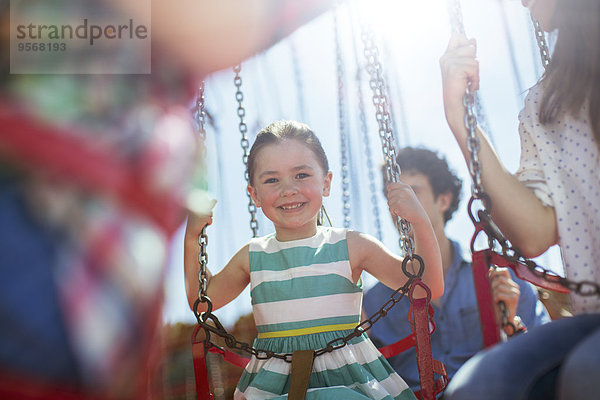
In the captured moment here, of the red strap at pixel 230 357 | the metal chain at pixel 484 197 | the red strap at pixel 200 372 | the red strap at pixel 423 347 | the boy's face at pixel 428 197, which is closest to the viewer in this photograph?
the metal chain at pixel 484 197

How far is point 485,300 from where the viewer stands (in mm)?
903

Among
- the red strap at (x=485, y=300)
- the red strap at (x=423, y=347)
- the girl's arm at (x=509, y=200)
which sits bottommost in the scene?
the red strap at (x=423, y=347)

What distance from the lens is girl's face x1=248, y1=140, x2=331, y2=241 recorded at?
145 cm

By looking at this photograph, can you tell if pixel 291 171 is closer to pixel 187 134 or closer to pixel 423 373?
pixel 187 134

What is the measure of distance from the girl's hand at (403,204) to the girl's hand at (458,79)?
305 millimetres

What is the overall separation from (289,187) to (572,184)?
0.73 meters

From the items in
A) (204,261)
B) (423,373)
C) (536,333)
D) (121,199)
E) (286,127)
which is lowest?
(423,373)

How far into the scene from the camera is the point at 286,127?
5.13ft

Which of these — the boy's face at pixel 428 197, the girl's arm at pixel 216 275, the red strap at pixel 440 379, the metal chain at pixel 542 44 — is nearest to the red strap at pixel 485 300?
the red strap at pixel 440 379

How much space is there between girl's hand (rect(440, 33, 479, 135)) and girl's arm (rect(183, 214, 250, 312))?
664mm

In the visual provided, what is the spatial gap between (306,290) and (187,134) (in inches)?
20.2

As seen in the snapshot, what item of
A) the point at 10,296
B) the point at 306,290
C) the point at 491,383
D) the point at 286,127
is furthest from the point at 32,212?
the point at 286,127

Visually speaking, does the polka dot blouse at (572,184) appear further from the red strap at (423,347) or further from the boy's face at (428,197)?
the boy's face at (428,197)

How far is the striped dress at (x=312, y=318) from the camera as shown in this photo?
1.26 meters
